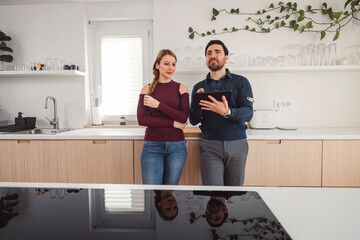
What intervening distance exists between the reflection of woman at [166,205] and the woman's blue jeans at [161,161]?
3.14 feet

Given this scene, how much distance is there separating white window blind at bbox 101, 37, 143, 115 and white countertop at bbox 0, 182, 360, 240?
7.21 feet

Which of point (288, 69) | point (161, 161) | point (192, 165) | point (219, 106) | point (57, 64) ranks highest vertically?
point (57, 64)

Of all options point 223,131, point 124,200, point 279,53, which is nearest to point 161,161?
point 223,131

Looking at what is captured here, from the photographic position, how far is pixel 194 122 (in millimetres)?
1985

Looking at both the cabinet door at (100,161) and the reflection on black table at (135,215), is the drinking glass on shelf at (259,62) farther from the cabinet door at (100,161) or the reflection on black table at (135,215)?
the reflection on black table at (135,215)

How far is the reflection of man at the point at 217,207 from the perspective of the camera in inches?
28.2

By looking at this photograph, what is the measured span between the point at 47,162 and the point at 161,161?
1.24 meters

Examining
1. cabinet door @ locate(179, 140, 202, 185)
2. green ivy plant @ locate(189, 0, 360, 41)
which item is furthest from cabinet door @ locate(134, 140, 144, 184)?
green ivy plant @ locate(189, 0, 360, 41)

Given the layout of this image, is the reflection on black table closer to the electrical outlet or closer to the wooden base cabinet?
the wooden base cabinet

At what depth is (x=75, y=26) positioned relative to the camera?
10.1 feet

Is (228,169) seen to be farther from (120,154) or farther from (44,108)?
(44,108)

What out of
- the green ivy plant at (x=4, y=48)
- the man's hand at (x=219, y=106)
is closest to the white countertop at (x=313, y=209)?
the man's hand at (x=219, y=106)

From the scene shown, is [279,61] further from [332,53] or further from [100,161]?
[100,161]

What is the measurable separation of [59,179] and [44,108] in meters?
1.11
